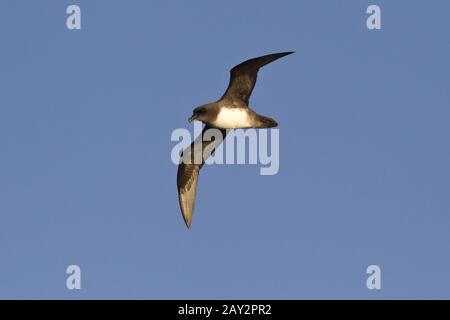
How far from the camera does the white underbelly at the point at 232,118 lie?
91.6 feet

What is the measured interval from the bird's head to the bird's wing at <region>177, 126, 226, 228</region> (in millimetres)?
1482

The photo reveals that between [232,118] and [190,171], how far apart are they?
7.50ft

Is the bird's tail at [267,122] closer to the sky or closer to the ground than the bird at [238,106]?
closer to the ground

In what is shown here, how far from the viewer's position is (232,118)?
91.7 feet

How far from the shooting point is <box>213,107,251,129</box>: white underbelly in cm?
2792

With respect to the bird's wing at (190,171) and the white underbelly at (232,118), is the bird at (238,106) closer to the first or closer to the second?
the white underbelly at (232,118)

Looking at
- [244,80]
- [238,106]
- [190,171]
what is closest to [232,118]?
[238,106]

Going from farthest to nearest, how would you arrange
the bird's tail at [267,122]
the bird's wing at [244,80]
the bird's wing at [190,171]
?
the bird's wing at [190,171] → the bird's wing at [244,80] → the bird's tail at [267,122]

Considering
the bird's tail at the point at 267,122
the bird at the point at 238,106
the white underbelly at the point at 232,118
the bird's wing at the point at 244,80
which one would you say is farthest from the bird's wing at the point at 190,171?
the bird's tail at the point at 267,122

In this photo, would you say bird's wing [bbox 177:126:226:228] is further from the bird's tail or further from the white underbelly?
the bird's tail

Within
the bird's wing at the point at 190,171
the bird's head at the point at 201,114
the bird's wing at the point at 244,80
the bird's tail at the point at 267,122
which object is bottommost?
the bird's wing at the point at 190,171

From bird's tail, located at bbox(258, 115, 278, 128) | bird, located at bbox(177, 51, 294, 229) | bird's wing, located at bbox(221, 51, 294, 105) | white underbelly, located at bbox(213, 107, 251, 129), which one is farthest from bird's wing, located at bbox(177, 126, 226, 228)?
bird's tail, located at bbox(258, 115, 278, 128)

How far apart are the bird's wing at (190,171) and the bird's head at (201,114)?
4.86 feet
